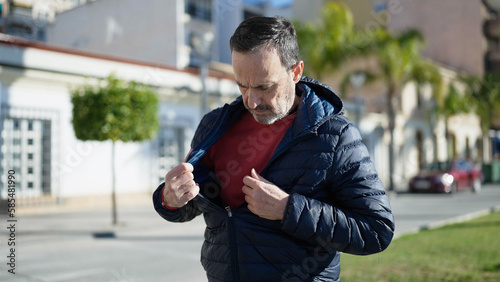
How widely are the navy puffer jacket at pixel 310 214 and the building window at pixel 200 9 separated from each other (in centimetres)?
3448

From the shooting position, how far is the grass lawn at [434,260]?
5.25m

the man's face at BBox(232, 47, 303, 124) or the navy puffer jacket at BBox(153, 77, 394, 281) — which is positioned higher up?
the man's face at BBox(232, 47, 303, 124)

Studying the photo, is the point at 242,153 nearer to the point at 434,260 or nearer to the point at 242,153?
the point at 242,153

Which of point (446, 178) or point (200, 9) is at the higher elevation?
point (200, 9)

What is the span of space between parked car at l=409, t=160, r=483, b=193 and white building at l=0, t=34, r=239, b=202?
34.3 feet

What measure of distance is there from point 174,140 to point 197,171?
16143mm

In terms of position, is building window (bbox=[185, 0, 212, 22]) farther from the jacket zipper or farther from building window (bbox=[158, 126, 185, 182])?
the jacket zipper

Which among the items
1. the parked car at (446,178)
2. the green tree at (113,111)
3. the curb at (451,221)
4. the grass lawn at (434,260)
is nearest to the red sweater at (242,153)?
the grass lawn at (434,260)

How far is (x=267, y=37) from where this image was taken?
153 cm

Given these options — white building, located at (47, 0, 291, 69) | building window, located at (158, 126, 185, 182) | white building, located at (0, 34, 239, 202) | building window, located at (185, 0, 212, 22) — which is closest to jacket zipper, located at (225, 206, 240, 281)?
white building, located at (47, 0, 291, 69)

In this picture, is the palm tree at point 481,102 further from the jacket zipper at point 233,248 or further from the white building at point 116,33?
the jacket zipper at point 233,248

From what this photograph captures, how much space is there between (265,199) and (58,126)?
13.8 meters

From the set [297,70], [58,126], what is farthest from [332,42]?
[297,70]

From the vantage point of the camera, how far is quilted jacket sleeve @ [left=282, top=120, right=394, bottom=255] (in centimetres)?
149
